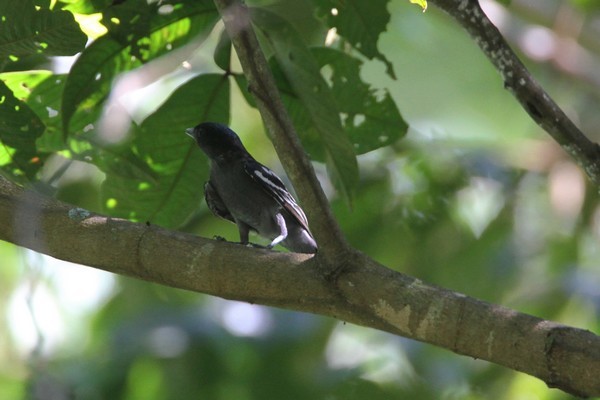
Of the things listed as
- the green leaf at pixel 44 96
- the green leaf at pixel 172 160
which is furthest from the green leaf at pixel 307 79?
the green leaf at pixel 44 96

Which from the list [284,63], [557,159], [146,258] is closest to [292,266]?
[146,258]

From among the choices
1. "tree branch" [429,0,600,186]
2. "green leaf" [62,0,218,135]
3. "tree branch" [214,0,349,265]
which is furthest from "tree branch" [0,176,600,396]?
"tree branch" [429,0,600,186]

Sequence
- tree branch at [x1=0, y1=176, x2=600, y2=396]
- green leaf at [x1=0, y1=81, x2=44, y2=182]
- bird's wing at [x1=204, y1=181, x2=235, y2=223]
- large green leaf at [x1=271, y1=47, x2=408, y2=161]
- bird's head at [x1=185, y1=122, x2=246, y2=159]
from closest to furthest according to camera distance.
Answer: tree branch at [x1=0, y1=176, x2=600, y2=396], green leaf at [x1=0, y1=81, x2=44, y2=182], large green leaf at [x1=271, y1=47, x2=408, y2=161], bird's head at [x1=185, y1=122, x2=246, y2=159], bird's wing at [x1=204, y1=181, x2=235, y2=223]

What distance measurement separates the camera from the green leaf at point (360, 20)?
3.56 meters

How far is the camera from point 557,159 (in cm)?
645

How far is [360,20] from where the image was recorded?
11.8 feet

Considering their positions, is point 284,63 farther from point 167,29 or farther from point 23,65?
point 23,65

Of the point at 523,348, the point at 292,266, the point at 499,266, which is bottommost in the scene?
the point at 499,266

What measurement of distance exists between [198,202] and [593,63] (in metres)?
4.65

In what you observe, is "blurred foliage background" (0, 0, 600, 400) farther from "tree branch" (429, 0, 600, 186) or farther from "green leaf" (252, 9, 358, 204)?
"tree branch" (429, 0, 600, 186)

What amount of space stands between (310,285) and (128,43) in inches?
49.9

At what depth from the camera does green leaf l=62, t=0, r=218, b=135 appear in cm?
345

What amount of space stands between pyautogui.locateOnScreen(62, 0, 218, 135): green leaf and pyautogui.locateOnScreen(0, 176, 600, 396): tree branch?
0.46 meters

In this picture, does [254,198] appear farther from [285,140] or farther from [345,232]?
[285,140]
